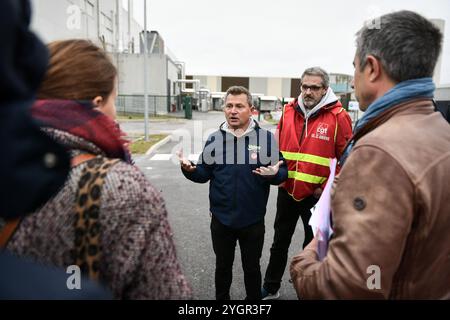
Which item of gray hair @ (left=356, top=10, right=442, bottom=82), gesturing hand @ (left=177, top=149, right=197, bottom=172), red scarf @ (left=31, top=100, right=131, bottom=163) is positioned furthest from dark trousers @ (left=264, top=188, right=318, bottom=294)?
red scarf @ (left=31, top=100, right=131, bottom=163)

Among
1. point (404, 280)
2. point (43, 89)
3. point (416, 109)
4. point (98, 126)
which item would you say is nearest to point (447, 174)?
point (416, 109)

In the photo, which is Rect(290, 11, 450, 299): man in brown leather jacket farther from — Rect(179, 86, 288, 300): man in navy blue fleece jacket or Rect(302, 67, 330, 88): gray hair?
Rect(302, 67, 330, 88): gray hair

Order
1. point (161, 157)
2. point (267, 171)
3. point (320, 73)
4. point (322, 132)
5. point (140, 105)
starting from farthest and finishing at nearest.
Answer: point (140, 105), point (161, 157), point (320, 73), point (322, 132), point (267, 171)

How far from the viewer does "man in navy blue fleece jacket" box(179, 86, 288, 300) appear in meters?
2.76

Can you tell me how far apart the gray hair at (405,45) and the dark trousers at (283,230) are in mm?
2002

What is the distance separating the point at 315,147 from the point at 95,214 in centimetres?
247

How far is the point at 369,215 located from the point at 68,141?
103cm

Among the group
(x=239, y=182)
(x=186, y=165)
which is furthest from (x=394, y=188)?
(x=186, y=165)

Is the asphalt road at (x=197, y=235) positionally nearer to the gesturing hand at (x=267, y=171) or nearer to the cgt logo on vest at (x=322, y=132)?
the gesturing hand at (x=267, y=171)

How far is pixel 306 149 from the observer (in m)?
3.13

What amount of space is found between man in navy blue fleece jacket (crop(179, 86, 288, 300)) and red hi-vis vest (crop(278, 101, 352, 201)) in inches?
11.9

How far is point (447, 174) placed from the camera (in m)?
1.19

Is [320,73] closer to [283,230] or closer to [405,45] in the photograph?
[283,230]
